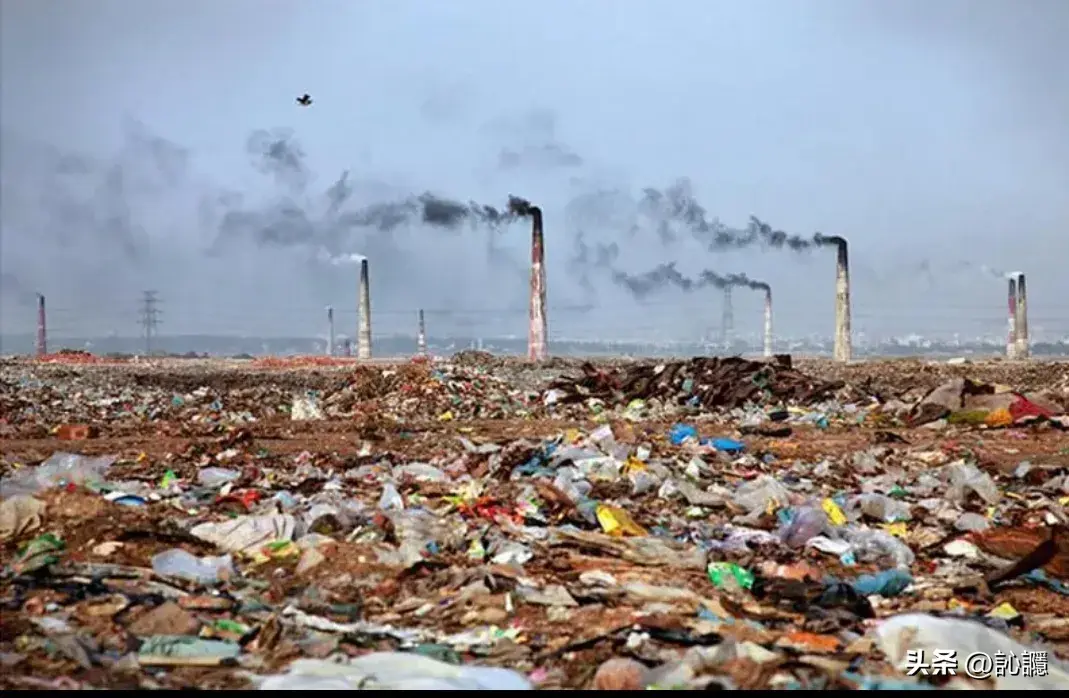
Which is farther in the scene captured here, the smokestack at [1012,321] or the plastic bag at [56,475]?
the smokestack at [1012,321]

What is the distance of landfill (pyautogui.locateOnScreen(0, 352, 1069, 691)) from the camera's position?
11.5 ft

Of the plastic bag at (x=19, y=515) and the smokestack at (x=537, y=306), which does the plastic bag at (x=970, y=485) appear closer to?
the plastic bag at (x=19, y=515)

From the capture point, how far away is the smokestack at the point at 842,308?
28406 millimetres

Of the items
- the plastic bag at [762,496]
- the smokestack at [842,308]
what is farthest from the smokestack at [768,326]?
the plastic bag at [762,496]

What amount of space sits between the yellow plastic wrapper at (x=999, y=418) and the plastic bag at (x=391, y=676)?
30.2 feet

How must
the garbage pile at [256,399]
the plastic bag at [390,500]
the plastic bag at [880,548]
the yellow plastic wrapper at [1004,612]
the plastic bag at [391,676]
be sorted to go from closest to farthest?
the plastic bag at [391,676] → the yellow plastic wrapper at [1004,612] → the plastic bag at [880,548] → the plastic bag at [390,500] → the garbage pile at [256,399]

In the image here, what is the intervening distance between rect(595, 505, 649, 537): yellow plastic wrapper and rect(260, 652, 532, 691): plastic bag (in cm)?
237

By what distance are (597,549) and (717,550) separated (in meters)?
0.75

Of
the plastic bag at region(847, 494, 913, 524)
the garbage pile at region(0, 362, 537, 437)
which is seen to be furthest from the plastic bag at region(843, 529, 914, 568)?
the garbage pile at region(0, 362, 537, 437)

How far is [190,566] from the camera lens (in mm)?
4672

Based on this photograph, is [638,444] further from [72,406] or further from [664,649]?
[72,406]

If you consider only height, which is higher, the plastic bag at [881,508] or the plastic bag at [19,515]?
the plastic bag at [19,515]

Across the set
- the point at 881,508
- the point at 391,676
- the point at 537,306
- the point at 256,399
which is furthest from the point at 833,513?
the point at 537,306

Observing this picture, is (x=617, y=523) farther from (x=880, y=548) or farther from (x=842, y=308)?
(x=842, y=308)
